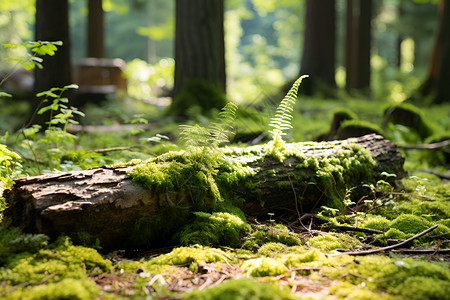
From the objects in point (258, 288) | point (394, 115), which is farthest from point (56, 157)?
point (394, 115)

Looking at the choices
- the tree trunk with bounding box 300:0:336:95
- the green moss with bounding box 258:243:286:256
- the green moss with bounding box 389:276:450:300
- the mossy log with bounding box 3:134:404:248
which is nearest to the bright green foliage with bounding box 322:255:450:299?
the green moss with bounding box 389:276:450:300

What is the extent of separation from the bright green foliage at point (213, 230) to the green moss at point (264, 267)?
0.49m

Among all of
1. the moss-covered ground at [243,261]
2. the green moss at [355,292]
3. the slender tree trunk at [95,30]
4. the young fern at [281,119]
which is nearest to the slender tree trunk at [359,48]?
the slender tree trunk at [95,30]

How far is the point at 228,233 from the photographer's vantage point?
2893 millimetres

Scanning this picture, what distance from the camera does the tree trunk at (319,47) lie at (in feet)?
47.3

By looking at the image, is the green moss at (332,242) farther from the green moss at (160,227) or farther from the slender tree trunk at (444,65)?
the slender tree trunk at (444,65)

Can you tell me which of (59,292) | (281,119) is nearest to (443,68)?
(281,119)

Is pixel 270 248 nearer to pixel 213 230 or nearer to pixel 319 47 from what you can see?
pixel 213 230

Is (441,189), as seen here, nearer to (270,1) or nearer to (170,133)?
(170,133)

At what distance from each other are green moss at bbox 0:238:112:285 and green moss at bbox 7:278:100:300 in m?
0.15

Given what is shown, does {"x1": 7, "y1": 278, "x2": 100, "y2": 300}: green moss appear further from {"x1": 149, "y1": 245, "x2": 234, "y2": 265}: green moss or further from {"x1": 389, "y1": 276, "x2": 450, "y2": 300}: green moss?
{"x1": 389, "y1": 276, "x2": 450, "y2": 300}: green moss

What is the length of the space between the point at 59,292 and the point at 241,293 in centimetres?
93

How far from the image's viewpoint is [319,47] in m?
14.7

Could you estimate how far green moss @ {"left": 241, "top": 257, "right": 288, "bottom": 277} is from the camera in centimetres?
228
